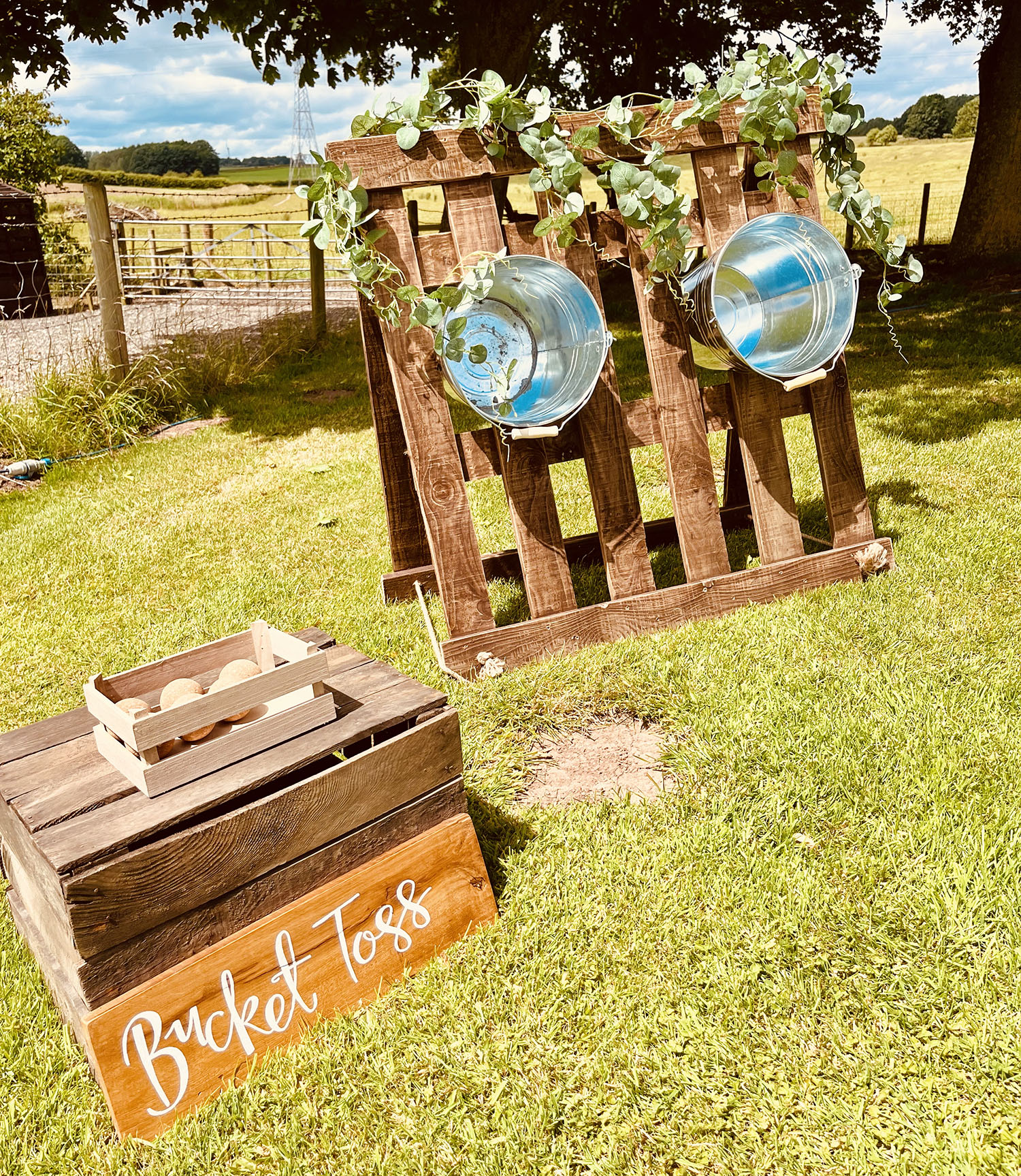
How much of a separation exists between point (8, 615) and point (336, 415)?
161 inches

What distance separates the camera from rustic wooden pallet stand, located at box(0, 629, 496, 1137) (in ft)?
5.58

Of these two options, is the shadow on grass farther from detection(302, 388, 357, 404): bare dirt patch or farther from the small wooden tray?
detection(302, 388, 357, 404): bare dirt patch

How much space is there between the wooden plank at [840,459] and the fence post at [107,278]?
19.6 ft

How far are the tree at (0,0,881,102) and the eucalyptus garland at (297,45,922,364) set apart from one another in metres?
5.83

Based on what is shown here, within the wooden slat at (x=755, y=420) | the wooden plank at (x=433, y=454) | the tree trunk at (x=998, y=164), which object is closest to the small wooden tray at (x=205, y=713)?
the wooden plank at (x=433, y=454)

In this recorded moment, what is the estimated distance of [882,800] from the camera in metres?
2.53

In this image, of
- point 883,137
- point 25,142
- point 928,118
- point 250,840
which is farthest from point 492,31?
point 928,118

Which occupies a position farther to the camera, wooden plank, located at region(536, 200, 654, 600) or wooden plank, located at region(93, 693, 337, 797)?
wooden plank, located at region(536, 200, 654, 600)

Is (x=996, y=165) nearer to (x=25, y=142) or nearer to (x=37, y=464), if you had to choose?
(x=37, y=464)

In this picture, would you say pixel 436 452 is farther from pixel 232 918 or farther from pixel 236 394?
pixel 236 394

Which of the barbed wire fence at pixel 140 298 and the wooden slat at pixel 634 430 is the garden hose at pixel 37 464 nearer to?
the barbed wire fence at pixel 140 298

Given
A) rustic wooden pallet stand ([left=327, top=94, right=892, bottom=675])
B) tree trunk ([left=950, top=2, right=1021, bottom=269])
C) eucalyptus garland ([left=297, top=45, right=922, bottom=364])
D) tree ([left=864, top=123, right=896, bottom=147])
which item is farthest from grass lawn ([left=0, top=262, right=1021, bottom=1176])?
tree ([left=864, top=123, right=896, bottom=147])

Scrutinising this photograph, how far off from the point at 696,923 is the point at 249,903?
103cm

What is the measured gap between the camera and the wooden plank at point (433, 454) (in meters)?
3.12
